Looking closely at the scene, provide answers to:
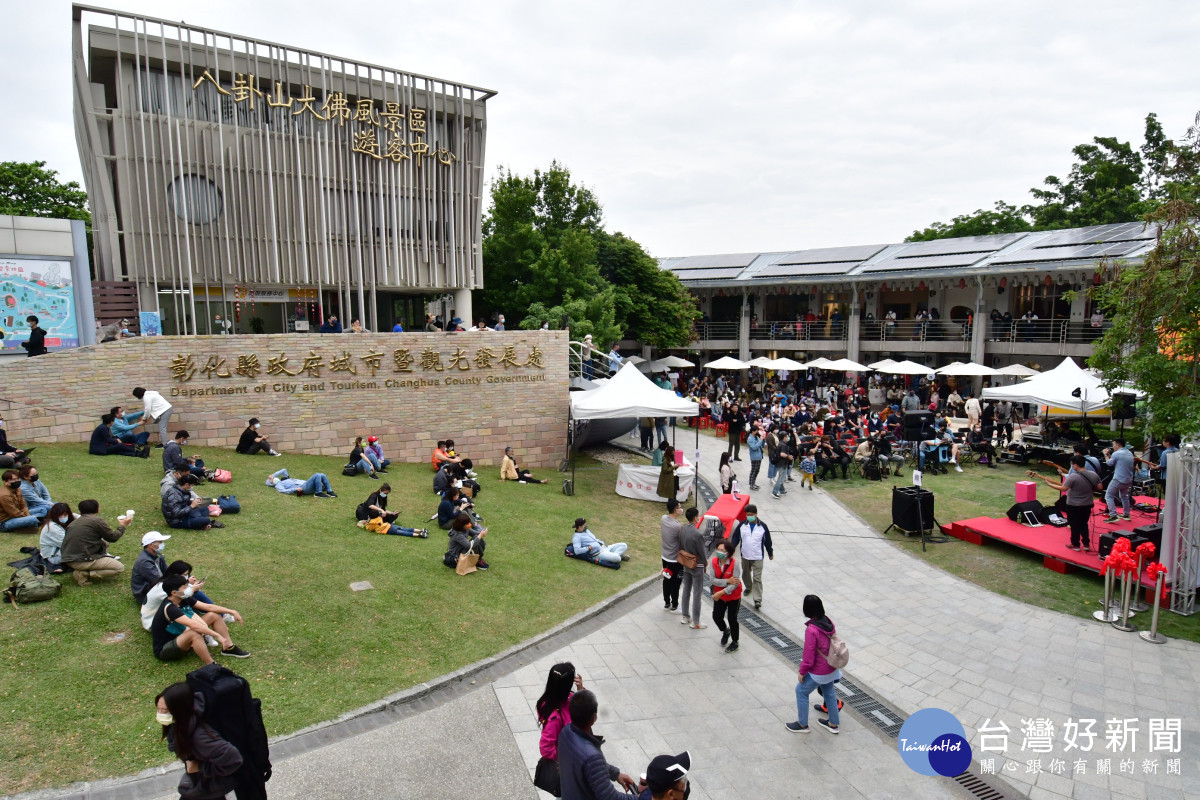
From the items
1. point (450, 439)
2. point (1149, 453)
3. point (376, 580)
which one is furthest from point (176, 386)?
point (1149, 453)

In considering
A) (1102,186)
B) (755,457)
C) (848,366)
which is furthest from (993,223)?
(755,457)

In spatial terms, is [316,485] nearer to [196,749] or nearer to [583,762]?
[196,749]

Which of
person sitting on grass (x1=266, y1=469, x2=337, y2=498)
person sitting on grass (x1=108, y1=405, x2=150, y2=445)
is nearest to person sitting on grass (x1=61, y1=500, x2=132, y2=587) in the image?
person sitting on grass (x1=266, y1=469, x2=337, y2=498)

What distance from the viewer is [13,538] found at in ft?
26.2

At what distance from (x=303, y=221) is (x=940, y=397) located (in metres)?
23.1

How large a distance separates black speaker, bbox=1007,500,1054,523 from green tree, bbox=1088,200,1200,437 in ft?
10.2

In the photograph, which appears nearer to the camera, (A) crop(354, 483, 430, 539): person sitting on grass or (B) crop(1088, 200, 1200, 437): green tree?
(B) crop(1088, 200, 1200, 437): green tree

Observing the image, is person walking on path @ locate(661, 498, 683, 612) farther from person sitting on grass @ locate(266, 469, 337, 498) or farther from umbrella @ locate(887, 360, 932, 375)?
umbrella @ locate(887, 360, 932, 375)

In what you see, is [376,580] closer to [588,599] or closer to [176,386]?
→ [588,599]

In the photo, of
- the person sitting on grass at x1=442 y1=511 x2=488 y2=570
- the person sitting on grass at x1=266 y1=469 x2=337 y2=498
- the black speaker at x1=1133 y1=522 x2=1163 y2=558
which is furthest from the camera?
the person sitting on grass at x1=266 y1=469 x2=337 y2=498

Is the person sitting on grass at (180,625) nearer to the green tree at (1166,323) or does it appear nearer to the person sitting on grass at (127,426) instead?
the person sitting on grass at (127,426)

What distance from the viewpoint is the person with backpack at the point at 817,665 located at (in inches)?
234

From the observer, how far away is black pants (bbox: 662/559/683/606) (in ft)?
28.5

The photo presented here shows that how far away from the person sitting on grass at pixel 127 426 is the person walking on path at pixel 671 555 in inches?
398
